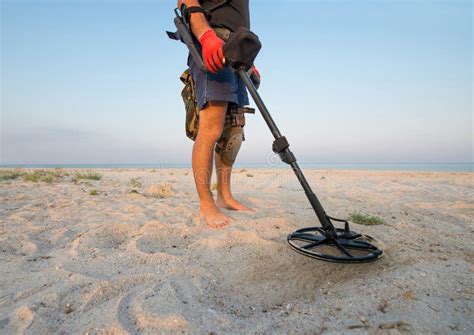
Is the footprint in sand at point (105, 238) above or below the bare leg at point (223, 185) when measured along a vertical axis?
below

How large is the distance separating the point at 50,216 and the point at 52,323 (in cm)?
200

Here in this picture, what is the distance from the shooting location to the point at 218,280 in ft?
4.75

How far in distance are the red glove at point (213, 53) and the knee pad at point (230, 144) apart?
1.08 m

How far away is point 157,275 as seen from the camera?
1434 mm

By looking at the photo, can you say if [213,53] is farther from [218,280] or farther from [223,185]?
[223,185]

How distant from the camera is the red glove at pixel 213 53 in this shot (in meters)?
1.91

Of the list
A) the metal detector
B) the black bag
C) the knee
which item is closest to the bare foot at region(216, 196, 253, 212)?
the knee

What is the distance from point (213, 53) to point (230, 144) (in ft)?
4.11

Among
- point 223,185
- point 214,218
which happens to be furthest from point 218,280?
point 223,185

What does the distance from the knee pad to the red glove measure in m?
1.08

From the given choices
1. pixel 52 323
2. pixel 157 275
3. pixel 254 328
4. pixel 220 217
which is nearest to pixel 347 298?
pixel 254 328

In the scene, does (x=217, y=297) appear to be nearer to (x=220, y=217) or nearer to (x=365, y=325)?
(x=365, y=325)

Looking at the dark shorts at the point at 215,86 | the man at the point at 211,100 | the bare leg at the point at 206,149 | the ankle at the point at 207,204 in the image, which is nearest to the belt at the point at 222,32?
the man at the point at 211,100

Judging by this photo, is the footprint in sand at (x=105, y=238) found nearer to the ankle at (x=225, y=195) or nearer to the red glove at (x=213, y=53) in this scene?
the ankle at (x=225, y=195)
